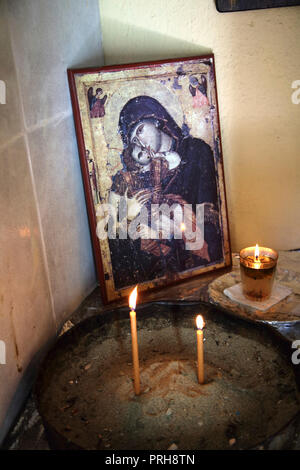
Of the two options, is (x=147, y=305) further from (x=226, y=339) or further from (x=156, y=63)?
(x=156, y=63)

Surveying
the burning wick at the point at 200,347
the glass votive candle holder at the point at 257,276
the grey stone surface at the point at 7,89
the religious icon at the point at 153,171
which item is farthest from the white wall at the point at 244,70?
the burning wick at the point at 200,347

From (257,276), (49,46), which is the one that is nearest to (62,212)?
(49,46)

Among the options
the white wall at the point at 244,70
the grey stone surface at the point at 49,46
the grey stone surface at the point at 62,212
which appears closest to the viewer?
the grey stone surface at the point at 49,46

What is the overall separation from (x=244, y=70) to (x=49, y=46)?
565 mm

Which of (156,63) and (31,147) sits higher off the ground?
(156,63)

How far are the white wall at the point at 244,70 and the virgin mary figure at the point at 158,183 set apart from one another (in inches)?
6.9

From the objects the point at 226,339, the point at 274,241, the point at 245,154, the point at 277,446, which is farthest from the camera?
the point at 274,241

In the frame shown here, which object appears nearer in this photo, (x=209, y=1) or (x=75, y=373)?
(x=75, y=373)

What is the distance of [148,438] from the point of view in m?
0.81

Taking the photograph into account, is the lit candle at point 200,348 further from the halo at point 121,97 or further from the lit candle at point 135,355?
the halo at point 121,97

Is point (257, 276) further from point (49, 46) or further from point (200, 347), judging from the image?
point (49, 46)

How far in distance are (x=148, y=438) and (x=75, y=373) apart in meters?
0.22

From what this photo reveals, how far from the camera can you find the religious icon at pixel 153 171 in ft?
3.86
